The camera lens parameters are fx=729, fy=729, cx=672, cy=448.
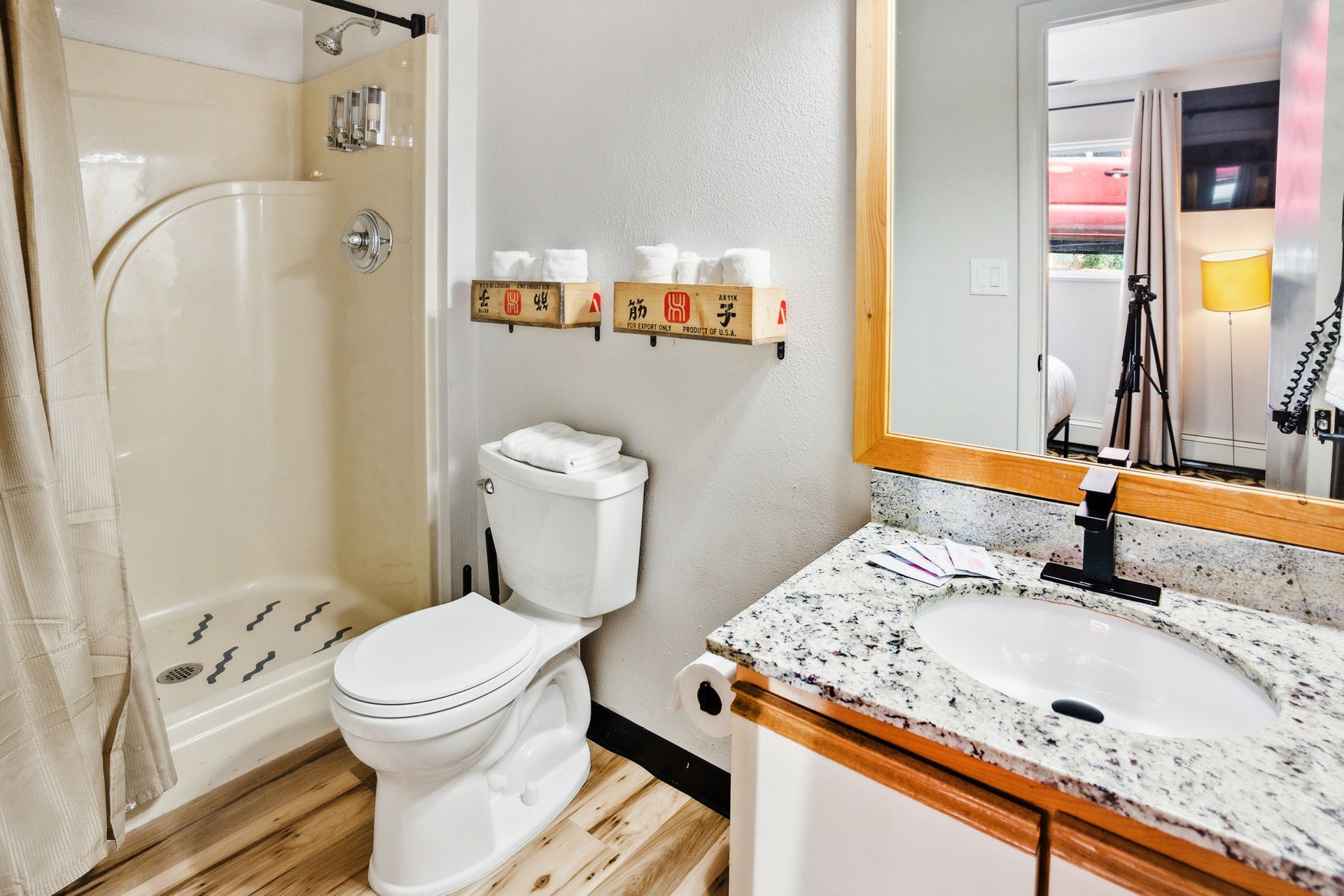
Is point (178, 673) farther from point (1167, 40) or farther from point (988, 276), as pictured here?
point (1167, 40)

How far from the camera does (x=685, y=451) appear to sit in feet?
5.44

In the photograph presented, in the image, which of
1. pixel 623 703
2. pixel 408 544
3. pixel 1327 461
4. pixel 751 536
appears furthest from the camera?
pixel 408 544

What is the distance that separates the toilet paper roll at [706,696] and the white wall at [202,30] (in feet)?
8.02

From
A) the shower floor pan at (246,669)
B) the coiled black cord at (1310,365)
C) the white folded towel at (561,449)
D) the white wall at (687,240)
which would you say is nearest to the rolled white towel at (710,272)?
the white wall at (687,240)

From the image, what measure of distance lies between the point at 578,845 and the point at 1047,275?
1450 mm

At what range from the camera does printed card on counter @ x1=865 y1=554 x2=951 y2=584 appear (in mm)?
1099

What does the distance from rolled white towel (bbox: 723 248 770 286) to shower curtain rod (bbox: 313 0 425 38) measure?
119 centimetres

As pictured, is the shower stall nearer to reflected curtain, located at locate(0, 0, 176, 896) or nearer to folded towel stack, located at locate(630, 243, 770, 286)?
reflected curtain, located at locate(0, 0, 176, 896)

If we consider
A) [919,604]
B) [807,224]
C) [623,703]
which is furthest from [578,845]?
[807,224]

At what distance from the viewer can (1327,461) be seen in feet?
3.17

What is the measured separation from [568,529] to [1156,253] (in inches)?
46.7

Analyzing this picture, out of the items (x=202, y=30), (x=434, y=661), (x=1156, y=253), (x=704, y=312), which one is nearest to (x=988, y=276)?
(x=1156, y=253)

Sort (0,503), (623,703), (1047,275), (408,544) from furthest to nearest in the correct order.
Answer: (408,544) → (623,703) → (0,503) → (1047,275)

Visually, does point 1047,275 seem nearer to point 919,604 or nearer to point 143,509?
point 919,604
